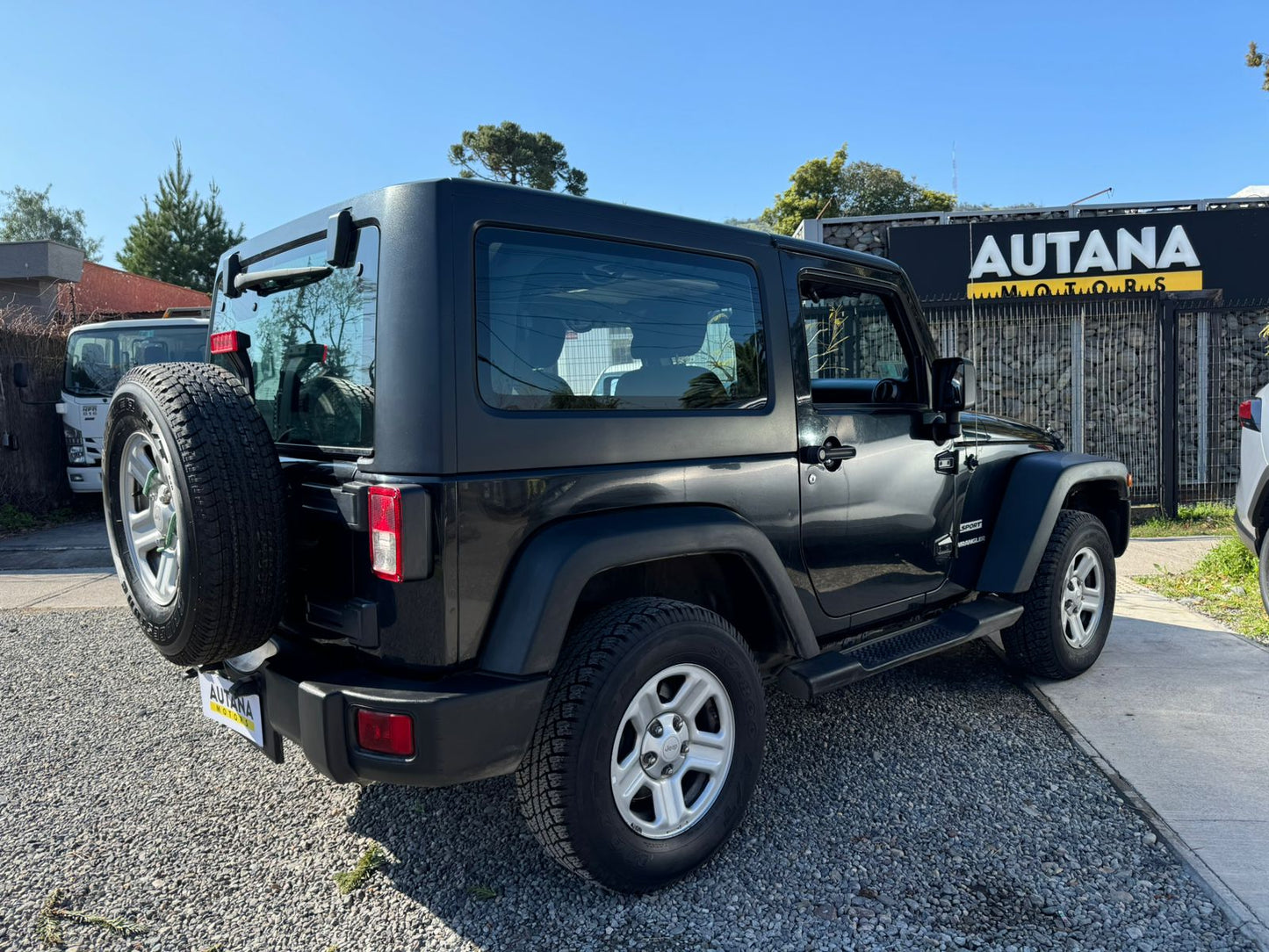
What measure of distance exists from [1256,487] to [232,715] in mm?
5323

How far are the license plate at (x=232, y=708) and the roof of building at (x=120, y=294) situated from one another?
62.9 ft

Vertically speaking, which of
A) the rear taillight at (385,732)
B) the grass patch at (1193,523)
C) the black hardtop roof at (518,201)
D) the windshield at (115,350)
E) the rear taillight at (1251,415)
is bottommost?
the grass patch at (1193,523)

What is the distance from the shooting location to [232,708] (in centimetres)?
268

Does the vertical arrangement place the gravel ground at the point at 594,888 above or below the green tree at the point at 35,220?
below

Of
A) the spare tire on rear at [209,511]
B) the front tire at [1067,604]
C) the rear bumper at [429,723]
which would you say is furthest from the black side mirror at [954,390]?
the spare tire on rear at [209,511]

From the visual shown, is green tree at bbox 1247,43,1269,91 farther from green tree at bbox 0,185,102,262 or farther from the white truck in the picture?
green tree at bbox 0,185,102,262

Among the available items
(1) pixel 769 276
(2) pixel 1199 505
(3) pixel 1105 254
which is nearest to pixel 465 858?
(1) pixel 769 276

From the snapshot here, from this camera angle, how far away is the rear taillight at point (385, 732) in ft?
7.07

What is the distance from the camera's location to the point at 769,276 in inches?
→ 121

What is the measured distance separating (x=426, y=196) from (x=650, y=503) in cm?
106

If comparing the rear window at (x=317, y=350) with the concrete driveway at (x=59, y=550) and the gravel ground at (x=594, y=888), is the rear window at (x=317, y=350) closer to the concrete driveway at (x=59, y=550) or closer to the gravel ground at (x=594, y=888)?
the gravel ground at (x=594, y=888)

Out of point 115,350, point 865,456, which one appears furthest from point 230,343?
point 115,350

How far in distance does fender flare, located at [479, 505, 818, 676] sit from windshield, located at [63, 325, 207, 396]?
8.27 metres

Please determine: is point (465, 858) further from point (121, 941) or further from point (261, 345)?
point (261, 345)
